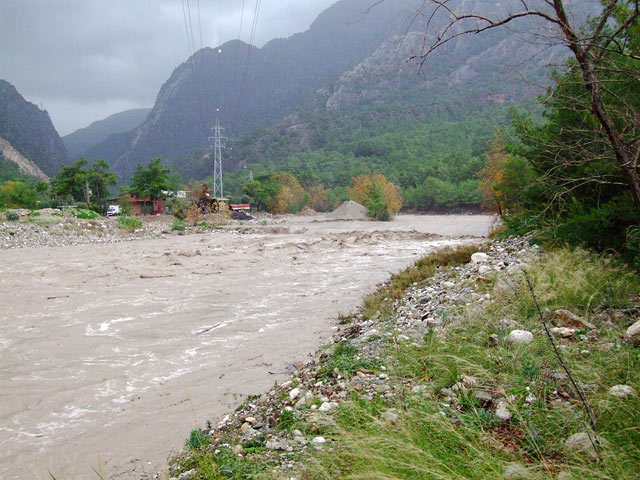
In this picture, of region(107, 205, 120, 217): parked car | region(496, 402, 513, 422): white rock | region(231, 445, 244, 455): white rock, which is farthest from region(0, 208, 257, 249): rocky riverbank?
region(496, 402, 513, 422): white rock

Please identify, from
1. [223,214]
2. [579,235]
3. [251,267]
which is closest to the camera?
[579,235]

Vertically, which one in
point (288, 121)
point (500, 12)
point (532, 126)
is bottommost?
point (500, 12)

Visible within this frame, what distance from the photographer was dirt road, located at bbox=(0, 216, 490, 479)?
4223 mm

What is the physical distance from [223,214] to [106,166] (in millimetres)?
14372

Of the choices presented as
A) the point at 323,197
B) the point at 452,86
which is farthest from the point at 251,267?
the point at 452,86

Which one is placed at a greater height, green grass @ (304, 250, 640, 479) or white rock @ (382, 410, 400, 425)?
green grass @ (304, 250, 640, 479)

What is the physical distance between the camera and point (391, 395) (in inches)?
141

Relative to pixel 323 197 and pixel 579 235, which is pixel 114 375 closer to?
pixel 579 235

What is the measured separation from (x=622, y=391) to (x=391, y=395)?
160 cm

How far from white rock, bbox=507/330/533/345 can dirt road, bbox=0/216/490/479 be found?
9.26 feet

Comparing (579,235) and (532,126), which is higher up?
(532,126)

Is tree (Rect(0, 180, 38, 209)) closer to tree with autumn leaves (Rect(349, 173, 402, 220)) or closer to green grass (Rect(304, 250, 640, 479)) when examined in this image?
tree with autumn leaves (Rect(349, 173, 402, 220))

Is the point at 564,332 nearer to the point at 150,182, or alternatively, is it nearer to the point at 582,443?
the point at 582,443

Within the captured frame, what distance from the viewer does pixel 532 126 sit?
12.3 m
